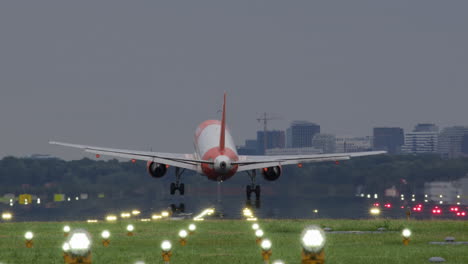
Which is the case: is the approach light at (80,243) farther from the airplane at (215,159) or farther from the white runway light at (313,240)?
the airplane at (215,159)

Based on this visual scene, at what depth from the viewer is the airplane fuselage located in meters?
83.1

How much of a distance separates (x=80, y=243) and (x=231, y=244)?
2692cm

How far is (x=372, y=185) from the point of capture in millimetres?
195625

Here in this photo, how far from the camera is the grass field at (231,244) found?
114 feet

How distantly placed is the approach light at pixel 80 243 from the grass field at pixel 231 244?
1673 cm

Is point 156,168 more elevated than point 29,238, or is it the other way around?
point 156,168

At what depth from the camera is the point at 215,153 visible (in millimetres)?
84500

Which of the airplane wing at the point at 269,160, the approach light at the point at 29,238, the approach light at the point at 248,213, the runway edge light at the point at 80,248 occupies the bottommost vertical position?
the runway edge light at the point at 80,248

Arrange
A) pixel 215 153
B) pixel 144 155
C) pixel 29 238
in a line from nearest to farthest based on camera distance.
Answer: pixel 29 238 < pixel 215 153 < pixel 144 155

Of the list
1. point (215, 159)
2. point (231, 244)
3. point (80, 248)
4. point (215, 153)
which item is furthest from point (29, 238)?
point (215, 153)

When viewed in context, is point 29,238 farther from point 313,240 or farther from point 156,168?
point 156,168

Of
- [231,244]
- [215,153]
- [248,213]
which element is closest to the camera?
[231,244]

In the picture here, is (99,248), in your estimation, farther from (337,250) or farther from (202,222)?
(202,222)

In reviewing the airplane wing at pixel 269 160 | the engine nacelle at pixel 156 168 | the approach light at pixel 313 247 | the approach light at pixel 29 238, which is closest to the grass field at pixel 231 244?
the approach light at pixel 29 238
